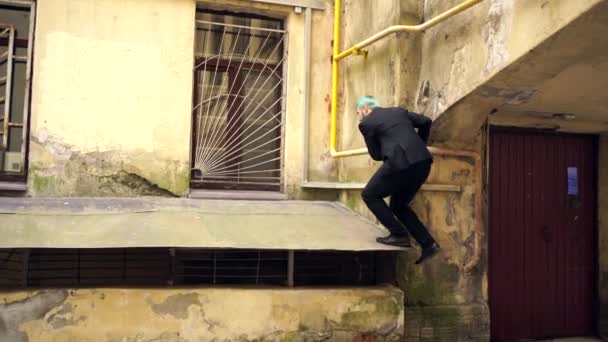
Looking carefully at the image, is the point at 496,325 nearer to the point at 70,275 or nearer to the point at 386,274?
the point at 386,274

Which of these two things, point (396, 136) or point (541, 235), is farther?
point (541, 235)

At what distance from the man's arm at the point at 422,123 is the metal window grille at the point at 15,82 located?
12.0 ft

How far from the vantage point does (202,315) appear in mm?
4805

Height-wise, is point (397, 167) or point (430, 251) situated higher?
point (397, 167)

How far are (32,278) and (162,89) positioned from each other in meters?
2.18

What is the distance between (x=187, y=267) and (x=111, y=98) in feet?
6.08

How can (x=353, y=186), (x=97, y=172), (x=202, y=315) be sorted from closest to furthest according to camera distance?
1. (x=202, y=315)
2. (x=97, y=172)
3. (x=353, y=186)

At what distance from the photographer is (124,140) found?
583 centimetres

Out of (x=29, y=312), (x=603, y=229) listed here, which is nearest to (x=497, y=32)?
(x=603, y=229)

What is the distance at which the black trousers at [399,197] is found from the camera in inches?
184

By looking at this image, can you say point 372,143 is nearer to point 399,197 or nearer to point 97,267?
point 399,197

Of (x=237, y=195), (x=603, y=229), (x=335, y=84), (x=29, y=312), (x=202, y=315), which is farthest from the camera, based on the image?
(x=603, y=229)

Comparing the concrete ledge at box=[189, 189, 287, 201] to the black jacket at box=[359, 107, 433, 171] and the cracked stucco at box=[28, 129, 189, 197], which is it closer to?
the cracked stucco at box=[28, 129, 189, 197]

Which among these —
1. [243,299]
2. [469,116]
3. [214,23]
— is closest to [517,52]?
[469,116]
